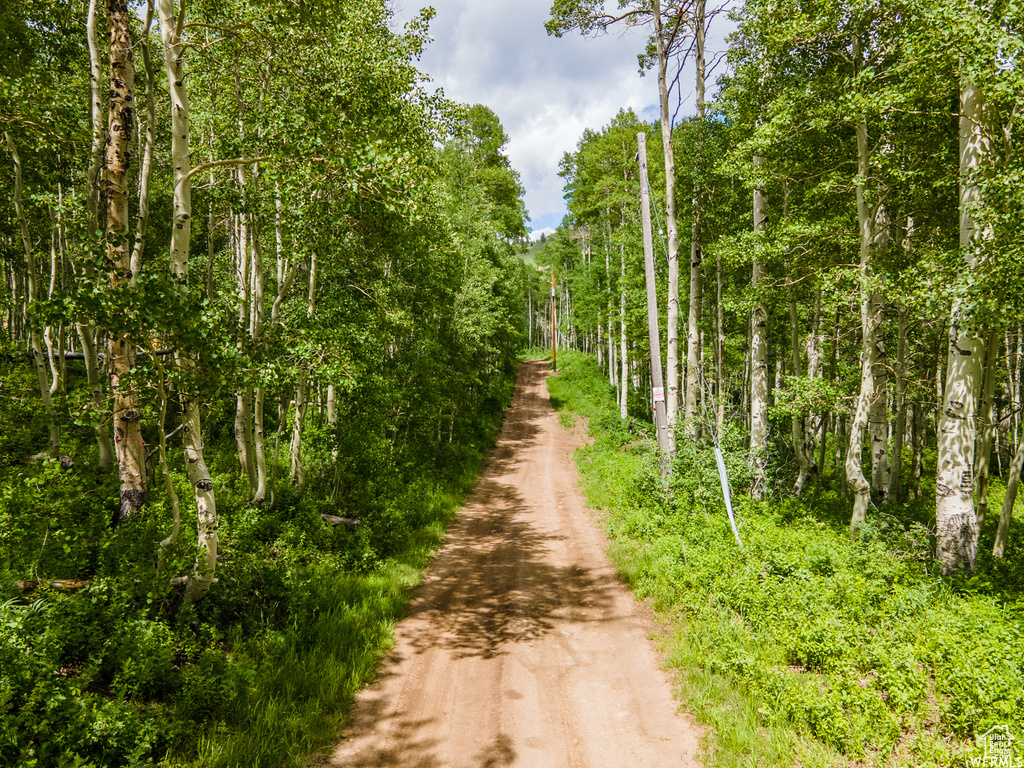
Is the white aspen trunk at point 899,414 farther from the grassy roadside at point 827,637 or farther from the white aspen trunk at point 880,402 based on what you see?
the grassy roadside at point 827,637

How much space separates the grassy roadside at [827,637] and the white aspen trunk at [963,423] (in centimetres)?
51

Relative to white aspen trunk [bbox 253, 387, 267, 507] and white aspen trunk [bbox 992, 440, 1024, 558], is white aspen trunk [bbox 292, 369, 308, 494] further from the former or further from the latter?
white aspen trunk [bbox 992, 440, 1024, 558]

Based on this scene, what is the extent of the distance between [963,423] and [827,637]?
423 cm

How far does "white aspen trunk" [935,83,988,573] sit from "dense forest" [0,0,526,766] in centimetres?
847

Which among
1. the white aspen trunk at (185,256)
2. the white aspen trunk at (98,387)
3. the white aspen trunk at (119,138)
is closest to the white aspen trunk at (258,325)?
the white aspen trunk at (98,387)

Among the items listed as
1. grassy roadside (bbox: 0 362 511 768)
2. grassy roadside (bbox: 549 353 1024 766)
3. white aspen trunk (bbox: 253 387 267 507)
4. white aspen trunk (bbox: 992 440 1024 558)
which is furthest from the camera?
white aspen trunk (bbox: 253 387 267 507)

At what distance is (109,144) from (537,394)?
32.2 meters

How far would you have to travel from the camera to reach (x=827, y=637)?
6.05 m

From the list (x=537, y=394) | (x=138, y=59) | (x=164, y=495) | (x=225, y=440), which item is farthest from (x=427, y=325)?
(x=537, y=394)

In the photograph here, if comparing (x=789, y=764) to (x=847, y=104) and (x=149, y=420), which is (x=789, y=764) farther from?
(x=847, y=104)

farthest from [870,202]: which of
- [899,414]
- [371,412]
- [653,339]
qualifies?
[371,412]

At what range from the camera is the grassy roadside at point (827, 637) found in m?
4.75

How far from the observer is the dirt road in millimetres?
5277

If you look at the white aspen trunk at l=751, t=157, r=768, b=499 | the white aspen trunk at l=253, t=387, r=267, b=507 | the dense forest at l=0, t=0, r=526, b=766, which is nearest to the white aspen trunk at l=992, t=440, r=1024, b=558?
the white aspen trunk at l=751, t=157, r=768, b=499
